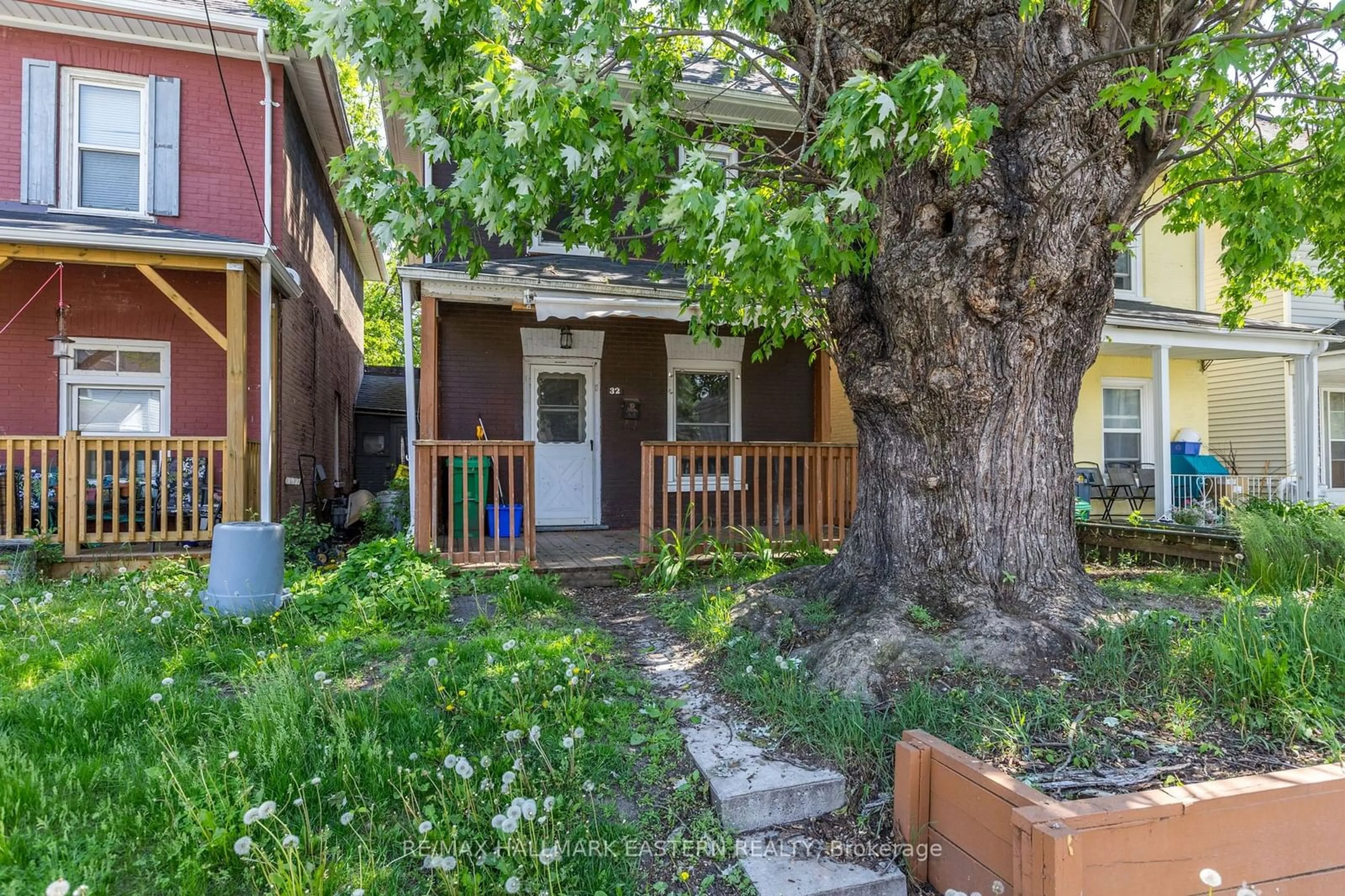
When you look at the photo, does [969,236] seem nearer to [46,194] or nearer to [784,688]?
[784,688]

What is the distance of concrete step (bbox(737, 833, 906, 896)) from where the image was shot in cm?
218

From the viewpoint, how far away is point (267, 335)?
7082mm

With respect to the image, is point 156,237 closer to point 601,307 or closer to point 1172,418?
point 601,307

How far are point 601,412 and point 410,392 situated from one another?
2.54 meters

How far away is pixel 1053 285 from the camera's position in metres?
3.65

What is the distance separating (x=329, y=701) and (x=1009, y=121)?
4.42 meters

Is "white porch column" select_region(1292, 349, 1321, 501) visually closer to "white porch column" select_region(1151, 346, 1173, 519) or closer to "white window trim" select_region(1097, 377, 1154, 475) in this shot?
"white window trim" select_region(1097, 377, 1154, 475)

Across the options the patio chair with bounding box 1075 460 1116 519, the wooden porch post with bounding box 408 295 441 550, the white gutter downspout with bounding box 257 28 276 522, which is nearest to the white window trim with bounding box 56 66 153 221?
the white gutter downspout with bounding box 257 28 276 522

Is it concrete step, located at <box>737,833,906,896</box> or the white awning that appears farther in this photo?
the white awning

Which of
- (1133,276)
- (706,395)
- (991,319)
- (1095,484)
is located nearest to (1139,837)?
(991,319)

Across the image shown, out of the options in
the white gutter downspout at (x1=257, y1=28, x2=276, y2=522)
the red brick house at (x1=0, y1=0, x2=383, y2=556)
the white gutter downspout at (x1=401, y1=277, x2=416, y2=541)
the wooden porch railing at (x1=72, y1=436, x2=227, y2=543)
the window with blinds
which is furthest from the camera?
the window with blinds

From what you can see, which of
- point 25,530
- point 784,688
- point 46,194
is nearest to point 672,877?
point 784,688

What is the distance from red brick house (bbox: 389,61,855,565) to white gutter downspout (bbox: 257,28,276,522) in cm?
147

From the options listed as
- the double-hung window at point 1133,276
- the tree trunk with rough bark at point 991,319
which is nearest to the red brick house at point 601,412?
the tree trunk with rough bark at point 991,319
